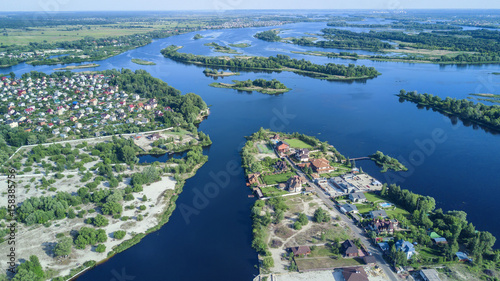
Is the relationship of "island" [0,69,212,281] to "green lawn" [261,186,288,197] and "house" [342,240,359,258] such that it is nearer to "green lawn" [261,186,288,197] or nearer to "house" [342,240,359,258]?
"green lawn" [261,186,288,197]

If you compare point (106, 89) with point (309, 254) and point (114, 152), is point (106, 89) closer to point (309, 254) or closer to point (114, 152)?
point (114, 152)

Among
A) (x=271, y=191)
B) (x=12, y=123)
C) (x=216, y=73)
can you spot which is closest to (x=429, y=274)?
(x=271, y=191)

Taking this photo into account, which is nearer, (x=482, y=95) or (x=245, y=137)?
(x=245, y=137)

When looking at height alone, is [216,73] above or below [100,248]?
above

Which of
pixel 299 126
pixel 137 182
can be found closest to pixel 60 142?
pixel 137 182

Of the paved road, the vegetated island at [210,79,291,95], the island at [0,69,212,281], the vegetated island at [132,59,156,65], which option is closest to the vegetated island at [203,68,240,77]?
the vegetated island at [210,79,291,95]

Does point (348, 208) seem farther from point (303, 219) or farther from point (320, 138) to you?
point (320, 138)
